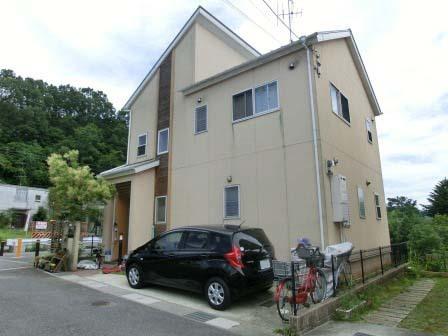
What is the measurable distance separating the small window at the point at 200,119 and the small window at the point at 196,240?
5.48m

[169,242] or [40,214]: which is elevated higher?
[40,214]

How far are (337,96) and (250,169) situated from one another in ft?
13.0

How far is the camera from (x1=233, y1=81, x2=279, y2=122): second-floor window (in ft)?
31.7

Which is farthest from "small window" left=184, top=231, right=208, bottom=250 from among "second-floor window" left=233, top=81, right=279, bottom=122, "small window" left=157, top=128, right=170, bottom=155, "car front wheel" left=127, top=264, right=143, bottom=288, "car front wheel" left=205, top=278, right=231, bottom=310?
"small window" left=157, top=128, right=170, bottom=155

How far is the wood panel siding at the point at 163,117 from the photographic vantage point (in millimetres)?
12511

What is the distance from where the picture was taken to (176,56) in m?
13.8

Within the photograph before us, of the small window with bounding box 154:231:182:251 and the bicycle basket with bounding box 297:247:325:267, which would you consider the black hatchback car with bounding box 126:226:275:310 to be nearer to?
the small window with bounding box 154:231:182:251

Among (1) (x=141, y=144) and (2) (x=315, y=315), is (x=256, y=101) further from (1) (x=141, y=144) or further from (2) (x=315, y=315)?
(2) (x=315, y=315)

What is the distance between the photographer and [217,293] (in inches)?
237

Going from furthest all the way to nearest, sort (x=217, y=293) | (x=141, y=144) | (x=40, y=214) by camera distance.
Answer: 1. (x=40, y=214)
2. (x=141, y=144)
3. (x=217, y=293)

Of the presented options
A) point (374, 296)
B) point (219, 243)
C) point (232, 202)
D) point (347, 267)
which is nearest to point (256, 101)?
point (232, 202)

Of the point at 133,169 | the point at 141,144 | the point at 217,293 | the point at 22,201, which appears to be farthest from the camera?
the point at 22,201

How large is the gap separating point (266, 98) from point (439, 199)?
37.5 m

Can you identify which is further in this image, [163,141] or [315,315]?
[163,141]
